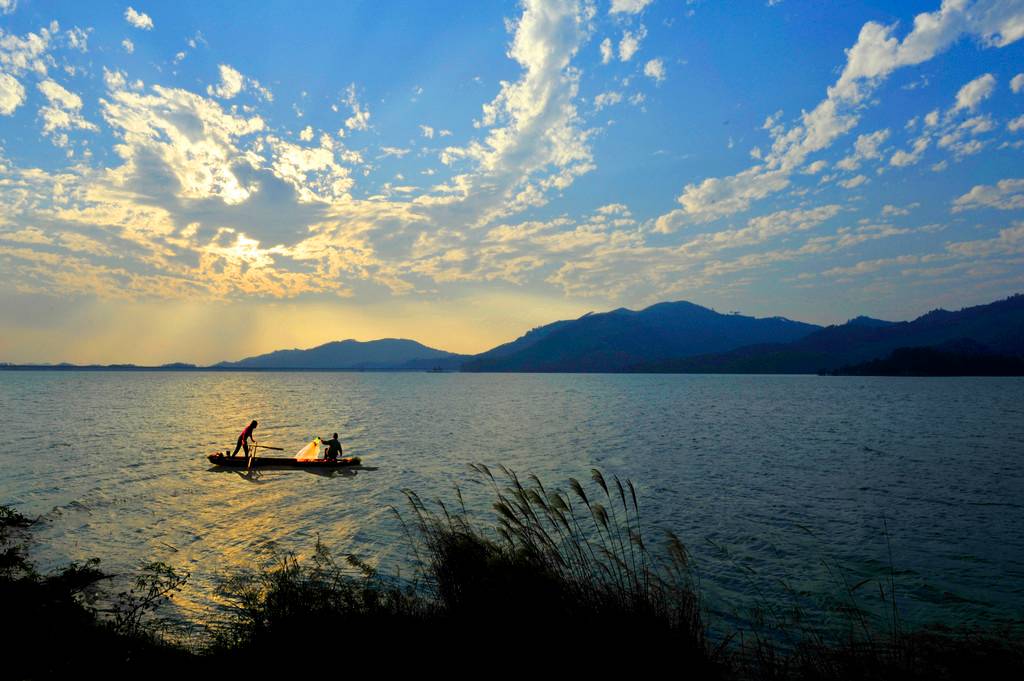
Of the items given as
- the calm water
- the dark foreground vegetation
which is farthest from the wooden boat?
the dark foreground vegetation

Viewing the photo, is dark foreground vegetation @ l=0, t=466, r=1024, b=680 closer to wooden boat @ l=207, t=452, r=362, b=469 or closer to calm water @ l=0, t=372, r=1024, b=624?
calm water @ l=0, t=372, r=1024, b=624

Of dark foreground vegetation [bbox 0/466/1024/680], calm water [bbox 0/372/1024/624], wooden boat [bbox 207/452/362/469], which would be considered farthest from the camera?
wooden boat [bbox 207/452/362/469]

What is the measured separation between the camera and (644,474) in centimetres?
3070

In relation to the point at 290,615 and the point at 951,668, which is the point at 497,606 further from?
the point at 951,668

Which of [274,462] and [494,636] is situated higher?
[494,636]

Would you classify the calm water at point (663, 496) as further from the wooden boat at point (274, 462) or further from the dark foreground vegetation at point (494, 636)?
the dark foreground vegetation at point (494, 636)

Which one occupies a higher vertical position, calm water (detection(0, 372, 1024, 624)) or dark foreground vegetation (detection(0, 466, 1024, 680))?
dark foreground vegetation (detection(0, 466, 1024, 680))

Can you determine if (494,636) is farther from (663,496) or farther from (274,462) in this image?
(274,462)

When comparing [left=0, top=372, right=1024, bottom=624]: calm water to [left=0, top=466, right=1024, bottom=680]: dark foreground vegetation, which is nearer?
[left=0, top=466, right=1024, bottom=680]: dark foreground vegetation

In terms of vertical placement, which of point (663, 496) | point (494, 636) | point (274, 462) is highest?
point (494, 636)

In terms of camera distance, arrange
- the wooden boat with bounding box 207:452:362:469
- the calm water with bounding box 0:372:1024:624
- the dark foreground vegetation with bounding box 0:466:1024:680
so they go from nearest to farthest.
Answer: the dark foreground vegetation with bounding box 0:466:1024:680
the calm water with bounding box 0:372:1024:624
the wooden boat with bounding box 207:452:362:469

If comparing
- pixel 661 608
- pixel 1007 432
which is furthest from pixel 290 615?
pixel 1007 432

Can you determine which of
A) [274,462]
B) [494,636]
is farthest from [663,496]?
[274,462]

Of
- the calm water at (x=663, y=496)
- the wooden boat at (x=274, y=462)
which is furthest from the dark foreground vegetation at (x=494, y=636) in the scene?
the wooden boat at (x=274, y=462)
